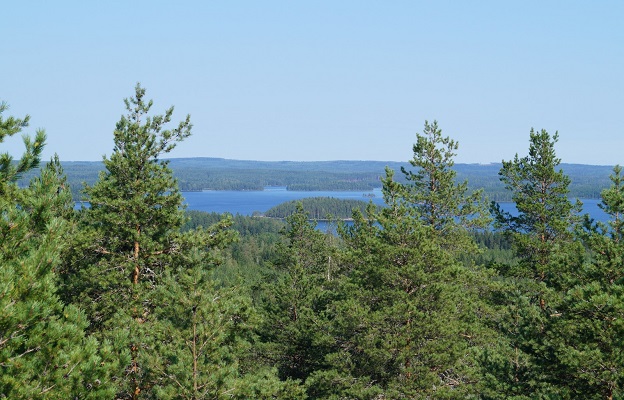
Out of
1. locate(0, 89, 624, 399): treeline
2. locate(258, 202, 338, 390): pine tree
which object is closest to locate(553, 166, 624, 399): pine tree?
locate(0, 89, 624, 399): treeline

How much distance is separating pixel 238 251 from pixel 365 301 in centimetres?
8848

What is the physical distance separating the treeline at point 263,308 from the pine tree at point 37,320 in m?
0.02

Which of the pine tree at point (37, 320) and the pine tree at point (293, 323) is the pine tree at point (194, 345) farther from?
the pine tree at point (293, 323)

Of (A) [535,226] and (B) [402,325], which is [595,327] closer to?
(B) [402,325]

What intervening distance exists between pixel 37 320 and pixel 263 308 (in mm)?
16182

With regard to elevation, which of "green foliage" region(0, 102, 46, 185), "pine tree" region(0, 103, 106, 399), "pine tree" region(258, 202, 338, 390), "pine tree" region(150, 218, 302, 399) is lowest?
"pine tree" region(258, 202, 338, 390)

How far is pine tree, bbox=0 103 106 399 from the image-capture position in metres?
5.88

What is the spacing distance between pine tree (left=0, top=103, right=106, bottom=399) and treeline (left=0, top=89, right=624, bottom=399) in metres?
0.02

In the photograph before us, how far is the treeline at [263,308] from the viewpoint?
6469 mm

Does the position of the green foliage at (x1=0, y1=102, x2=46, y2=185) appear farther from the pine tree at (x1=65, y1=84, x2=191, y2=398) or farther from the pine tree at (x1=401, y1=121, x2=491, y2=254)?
the pine tree at (x1=401, y1=121, x2=491, y2=254)

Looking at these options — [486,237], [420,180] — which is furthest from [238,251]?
[420,180]

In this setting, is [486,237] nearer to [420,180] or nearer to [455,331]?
[420,180]

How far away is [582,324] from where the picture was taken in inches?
428

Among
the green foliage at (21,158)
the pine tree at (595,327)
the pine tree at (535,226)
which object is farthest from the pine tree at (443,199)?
the green foliage at (21,158)
